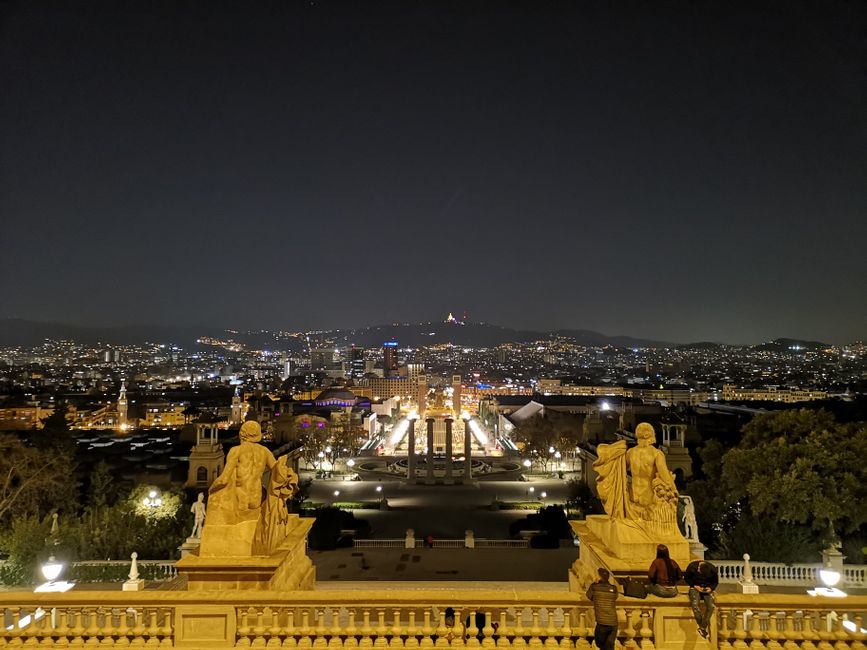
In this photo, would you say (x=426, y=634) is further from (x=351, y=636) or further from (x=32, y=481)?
(x=32, y=481)

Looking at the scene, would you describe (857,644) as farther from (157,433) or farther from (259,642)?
(157,433)

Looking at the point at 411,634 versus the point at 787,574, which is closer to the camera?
the point at 411,634

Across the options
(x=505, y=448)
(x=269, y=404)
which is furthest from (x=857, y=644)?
(x=269, y=404)

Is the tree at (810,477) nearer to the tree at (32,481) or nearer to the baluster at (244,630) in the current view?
the baluster at (244,630)

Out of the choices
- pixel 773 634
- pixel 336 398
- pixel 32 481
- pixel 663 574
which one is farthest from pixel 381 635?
pixel 336 398

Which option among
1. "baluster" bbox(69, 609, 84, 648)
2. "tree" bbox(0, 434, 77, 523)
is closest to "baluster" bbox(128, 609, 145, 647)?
"baluster" bbox(69, 609, 84, 648)
